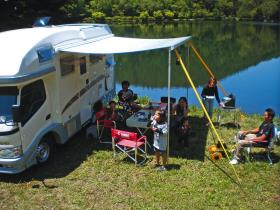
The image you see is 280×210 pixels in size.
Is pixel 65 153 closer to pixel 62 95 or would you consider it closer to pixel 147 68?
pixel 62 95

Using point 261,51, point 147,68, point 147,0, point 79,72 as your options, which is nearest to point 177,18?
point 147,0

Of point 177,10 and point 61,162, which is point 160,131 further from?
point 177,10

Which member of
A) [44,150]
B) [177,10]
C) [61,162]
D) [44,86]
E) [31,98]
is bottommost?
[61,162]

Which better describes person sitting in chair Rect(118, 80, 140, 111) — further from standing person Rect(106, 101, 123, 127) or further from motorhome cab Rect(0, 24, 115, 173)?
motorhome cab Rect(0, 24, 115, 173)

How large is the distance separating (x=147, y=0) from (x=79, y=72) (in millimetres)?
81235

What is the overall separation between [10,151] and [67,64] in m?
2.89

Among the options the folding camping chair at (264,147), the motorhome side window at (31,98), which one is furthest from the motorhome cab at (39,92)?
the folding camping chair at (264,147)

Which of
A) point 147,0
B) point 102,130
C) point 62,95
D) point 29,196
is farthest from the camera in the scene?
point 147,0

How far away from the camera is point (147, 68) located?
93.5ft

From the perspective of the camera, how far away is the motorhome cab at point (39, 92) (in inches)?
321

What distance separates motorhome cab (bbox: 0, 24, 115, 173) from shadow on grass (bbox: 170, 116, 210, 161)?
2.70m

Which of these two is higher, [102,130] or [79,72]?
[79,72]

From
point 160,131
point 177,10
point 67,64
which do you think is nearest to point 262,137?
point 160,131

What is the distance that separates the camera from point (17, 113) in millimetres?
7852
